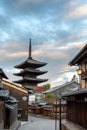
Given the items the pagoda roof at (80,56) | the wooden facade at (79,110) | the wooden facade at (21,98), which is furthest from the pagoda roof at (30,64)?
the wooden facade at (79,110)

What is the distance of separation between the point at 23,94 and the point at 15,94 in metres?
1.33

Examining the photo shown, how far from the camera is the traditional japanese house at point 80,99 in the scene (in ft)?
88.5

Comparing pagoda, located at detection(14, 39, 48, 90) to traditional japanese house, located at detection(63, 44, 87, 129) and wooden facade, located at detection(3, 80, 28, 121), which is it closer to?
wooden facade, located at detection(3, 80, 28, 121)

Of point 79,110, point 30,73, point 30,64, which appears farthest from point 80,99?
point 30,64

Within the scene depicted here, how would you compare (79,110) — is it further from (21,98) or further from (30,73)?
(30,73)

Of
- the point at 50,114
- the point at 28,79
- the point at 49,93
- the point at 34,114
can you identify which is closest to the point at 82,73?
the point at 50,114

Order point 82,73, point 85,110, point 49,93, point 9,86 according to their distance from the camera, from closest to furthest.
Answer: point 85,110
point 82,73
point 9,86
point 49,93

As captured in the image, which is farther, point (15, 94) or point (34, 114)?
point (34, 114)

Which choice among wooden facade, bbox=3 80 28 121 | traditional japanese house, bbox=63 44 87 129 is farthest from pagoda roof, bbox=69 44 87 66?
wooden facade, bbox=3 80 28 121

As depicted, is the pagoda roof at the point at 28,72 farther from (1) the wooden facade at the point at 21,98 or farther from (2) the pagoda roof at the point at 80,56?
(2) the pagoda roof at the point at 80,56

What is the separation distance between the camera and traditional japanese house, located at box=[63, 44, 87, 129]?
2698cm

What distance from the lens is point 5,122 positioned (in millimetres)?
35625

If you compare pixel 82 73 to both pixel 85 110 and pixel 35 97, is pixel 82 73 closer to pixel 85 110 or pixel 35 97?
pixel 85 110

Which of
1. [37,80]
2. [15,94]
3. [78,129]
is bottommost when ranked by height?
[78,129]
